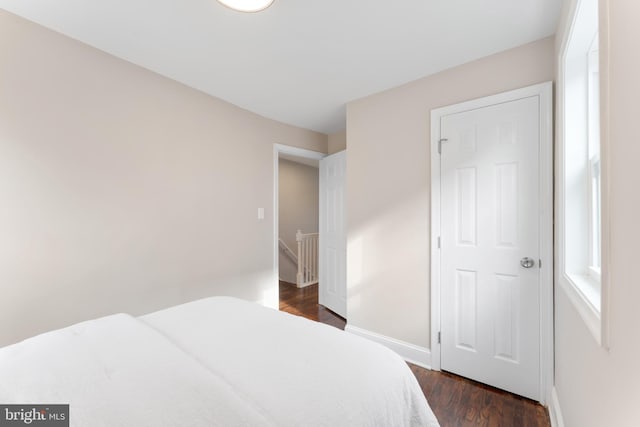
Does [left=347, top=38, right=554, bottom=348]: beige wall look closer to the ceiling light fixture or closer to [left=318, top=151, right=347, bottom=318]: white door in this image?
[left=318, top=151, right=347, bottom=318]: white door

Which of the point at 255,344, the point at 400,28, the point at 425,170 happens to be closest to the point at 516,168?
the point at 425,170

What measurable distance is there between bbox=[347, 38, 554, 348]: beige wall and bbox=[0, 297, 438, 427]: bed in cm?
124

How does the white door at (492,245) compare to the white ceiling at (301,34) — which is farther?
the white door at (492,245)

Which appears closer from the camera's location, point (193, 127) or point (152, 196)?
point (152, 196)

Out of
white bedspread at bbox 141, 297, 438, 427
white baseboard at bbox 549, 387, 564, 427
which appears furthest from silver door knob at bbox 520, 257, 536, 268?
white bedspread at bbox 141, 297, 438, 427

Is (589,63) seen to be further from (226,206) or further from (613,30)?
(226,206)

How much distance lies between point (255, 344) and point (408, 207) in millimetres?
1629

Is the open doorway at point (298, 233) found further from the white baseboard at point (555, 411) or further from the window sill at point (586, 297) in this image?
the window sill at point (586, 297)

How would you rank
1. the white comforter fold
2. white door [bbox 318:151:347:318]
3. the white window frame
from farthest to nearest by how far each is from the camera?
white door [bbox 318:151:347:318] → the white window frame → the white comforter fold

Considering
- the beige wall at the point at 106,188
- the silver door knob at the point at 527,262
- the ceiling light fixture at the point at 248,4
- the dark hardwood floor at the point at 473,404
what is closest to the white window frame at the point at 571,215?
the silver door knob at the point at 527,262

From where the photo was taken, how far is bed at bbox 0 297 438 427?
0.77 metres

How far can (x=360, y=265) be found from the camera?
2.65 metres

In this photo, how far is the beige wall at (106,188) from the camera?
5.36ft

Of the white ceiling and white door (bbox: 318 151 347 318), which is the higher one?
the white ceiling
